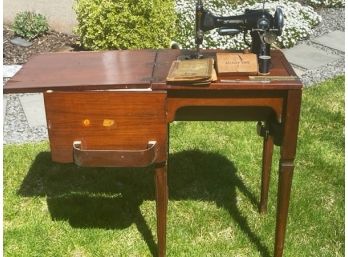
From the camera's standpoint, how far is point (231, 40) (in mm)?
6180

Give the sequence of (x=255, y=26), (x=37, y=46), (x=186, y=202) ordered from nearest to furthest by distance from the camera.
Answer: (x=255, y=26)
(x=186, y=202)
(x=37, y=46)

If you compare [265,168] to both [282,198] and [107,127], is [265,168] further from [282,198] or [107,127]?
[107,127]

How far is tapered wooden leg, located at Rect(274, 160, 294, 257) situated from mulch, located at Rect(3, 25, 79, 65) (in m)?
4.13

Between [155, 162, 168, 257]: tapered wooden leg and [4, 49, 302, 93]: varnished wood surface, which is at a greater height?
[4, 49, 302, 93]: varnished wood surface

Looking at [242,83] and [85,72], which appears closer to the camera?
[242,83]

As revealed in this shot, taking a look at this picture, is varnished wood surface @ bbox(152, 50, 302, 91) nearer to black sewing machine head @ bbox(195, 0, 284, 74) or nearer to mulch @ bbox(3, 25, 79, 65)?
black sewing machine head @ bbox(195, 0, 284, 74)

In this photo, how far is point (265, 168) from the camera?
313cm

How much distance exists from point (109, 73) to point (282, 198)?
102 centimetres

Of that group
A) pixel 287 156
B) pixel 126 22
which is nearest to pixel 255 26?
pixel 287 156

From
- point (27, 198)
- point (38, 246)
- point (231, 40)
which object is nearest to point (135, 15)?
point (231, 40)

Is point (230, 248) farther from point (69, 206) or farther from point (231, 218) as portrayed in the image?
point (69, 206)

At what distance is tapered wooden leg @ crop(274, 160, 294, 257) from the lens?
2.49 m

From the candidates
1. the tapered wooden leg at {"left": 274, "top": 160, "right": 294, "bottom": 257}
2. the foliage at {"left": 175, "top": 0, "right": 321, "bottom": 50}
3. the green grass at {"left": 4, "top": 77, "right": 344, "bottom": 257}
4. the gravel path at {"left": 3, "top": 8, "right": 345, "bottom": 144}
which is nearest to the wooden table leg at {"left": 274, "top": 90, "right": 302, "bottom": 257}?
the tapered wooden leg at {"left": 274, "top": 160, "right": 294, "bottom": 257}

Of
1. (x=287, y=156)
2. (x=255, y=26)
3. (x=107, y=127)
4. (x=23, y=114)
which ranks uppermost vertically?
(x=255, y=26)
